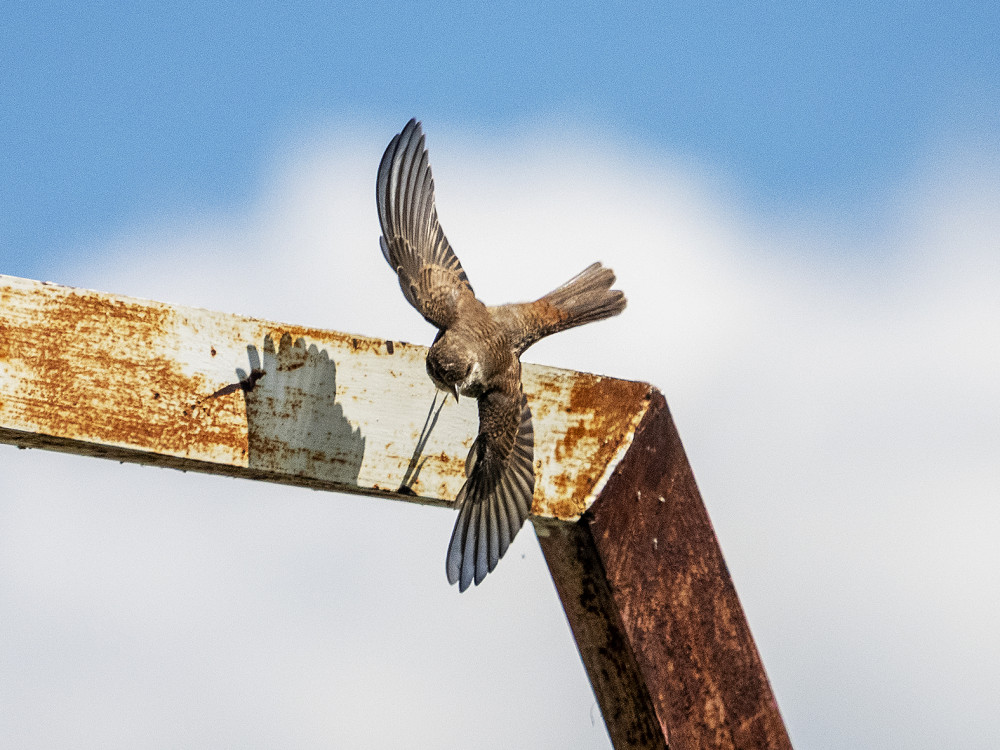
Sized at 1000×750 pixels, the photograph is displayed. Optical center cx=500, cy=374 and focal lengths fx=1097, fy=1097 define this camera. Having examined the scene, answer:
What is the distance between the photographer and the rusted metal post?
7.63ft

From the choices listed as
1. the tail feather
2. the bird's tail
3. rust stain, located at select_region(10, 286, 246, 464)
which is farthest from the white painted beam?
the tail feather

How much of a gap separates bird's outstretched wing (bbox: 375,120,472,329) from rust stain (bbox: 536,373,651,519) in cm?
75

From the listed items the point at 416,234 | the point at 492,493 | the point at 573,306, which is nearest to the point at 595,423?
the point at 492,493

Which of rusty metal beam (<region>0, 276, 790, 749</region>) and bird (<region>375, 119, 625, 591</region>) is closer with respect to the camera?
rusty metal beam (<region>0, 276, 790, 749</region>)

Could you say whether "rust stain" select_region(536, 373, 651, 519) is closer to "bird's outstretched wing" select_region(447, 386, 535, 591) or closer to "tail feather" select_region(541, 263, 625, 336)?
"bird's outstretched wing" select_region(447, 386, 535, 591)

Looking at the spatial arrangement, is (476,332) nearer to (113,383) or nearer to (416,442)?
(416,442)

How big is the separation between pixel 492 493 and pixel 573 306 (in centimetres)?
134

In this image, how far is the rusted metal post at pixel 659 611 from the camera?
2.32 metres

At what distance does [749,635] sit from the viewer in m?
2.45

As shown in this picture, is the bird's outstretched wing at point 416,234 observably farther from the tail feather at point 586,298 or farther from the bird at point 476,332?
the tail feather at point 586,298

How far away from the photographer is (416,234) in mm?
3023

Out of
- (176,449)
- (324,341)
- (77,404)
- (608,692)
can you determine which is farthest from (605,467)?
(77,404)

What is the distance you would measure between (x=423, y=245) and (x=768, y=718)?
5.02 feet

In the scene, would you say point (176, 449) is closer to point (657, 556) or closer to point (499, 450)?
point (499, 450)
